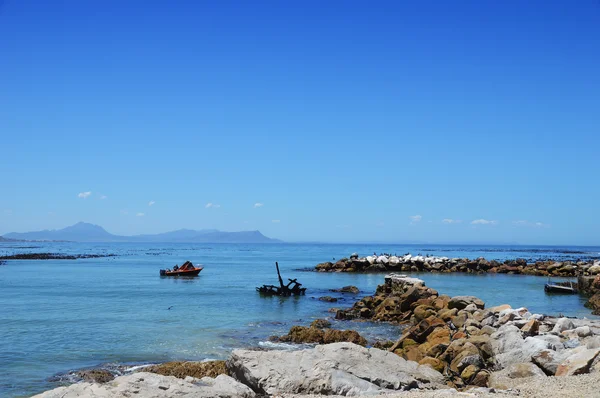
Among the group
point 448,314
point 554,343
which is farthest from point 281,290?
point 554,343

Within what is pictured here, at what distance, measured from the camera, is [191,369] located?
13.0 metres

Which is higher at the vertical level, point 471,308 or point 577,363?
point 577,363

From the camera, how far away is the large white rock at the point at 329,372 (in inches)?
352

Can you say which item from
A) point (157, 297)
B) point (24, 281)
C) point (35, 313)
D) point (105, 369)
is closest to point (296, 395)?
point (105, 369)

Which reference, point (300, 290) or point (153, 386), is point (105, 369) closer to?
point (153, 386)

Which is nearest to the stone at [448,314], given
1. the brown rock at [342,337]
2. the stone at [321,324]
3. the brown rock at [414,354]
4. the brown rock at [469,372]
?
the brown rock at [342,337]

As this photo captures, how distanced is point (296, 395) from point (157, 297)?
24484 millimetres

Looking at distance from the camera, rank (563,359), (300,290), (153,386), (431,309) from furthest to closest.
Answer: (300,290) < (431,309) < (563,359) < (153,386)

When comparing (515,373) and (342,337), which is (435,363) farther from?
(342,337)

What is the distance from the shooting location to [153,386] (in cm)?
804

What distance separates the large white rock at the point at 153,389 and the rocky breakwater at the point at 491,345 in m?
4.68

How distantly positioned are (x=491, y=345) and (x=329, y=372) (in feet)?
18.0

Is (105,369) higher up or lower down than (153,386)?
lower down

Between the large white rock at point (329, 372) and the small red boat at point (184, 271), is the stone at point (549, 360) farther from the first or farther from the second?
the small red boat at point (184, 271)
